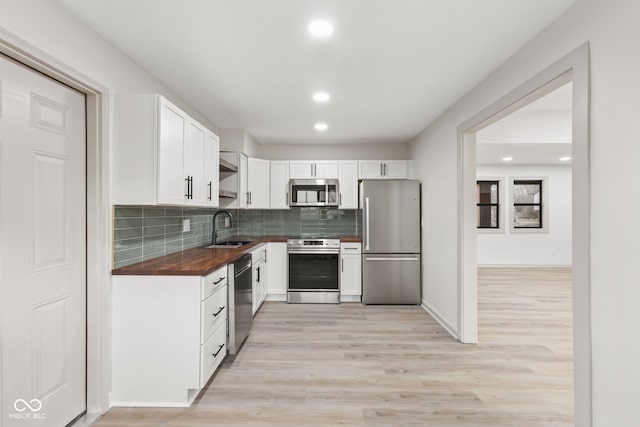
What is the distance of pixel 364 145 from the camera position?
555 centimetres

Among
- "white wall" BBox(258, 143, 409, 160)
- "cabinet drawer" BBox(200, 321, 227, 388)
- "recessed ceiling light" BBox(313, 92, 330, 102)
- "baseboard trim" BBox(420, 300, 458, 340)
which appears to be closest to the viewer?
"cabinet drawer" BBox(200, 321, 227, 388)

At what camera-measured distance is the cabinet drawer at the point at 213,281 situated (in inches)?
89.7

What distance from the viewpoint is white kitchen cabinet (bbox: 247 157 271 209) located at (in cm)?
485

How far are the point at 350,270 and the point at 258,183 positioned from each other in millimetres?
1886

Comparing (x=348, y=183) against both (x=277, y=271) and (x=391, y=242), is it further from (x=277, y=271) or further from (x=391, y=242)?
(x=277, y=271)

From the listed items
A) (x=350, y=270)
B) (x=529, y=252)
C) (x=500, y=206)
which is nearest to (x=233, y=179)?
(x=350, y=270)

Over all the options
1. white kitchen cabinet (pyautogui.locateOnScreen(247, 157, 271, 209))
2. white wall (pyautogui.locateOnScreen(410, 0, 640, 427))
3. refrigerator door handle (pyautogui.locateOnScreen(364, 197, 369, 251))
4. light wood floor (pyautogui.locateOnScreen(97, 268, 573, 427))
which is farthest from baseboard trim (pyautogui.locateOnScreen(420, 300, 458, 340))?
white kitchen cabinet (pyautogui.locateOnScreen(247, 157, 271, 209))

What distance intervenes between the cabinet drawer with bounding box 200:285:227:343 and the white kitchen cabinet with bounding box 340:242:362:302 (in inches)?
93.3

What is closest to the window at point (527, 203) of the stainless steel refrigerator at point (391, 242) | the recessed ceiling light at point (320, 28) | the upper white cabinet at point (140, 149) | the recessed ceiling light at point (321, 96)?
the stainless steel refrigerator at point (391, 242)

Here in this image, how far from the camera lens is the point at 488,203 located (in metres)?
7.84

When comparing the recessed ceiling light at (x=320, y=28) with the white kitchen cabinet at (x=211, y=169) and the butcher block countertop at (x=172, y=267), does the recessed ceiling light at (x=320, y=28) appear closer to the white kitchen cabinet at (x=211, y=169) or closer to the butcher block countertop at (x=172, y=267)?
the white kitchen cabinet at (x=211, y=169)

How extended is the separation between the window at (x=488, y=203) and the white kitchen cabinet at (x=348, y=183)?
13.3ft

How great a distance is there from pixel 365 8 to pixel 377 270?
11.5 feet

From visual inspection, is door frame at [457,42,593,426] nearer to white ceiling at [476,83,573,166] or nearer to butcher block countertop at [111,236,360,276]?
butcher block countertop at [111,236,360,276]
